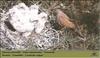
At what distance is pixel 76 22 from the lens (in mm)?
864

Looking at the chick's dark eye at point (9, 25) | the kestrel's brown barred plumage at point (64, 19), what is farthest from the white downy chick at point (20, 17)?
the kestrel's brown barred plumage at point (64, 19)

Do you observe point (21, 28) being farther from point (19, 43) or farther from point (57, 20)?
point (57, 20)

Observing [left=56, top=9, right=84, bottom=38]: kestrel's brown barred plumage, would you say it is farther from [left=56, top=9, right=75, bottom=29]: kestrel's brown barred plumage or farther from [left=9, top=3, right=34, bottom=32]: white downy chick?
[left=9, top=3, right=34, bottom=32]: white downy chick

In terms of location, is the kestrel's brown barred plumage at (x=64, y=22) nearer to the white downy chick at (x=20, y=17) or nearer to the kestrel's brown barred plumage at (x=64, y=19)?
the kestrel's brown barred plumage at (x=64, y=19)

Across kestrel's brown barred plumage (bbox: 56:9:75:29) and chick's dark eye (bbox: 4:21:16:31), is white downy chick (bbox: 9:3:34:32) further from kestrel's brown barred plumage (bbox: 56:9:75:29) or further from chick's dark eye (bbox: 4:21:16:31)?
kestrel's brown barred plumage (bbox: 56:9:75:29)

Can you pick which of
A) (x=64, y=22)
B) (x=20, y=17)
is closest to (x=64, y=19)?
(x=64, y=22)

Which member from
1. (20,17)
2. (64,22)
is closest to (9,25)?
(20,17)

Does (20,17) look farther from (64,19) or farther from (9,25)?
(64,19)

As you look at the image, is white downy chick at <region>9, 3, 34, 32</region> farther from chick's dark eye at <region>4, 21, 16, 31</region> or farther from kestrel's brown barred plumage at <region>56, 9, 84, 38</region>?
kestrel's brown barred plumage at <region>56, 9, 84, 38</region>

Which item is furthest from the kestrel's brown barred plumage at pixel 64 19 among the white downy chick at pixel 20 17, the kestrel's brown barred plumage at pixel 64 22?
the white downy chick at pixel 20 17

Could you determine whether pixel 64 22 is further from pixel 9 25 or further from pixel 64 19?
pixel 9 25

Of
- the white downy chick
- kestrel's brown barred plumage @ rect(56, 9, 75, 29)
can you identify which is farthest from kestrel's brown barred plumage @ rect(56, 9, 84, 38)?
the white downy chick

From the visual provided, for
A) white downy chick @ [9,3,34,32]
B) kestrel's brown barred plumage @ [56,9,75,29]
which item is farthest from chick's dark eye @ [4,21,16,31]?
kestrel's brown barred plumage @ [56,9,75,29]

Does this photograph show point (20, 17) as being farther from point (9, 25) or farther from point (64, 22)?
point (64, 22)
